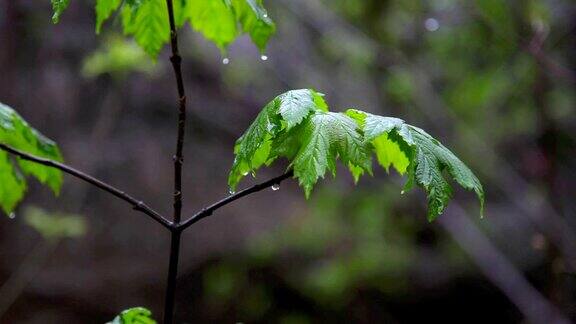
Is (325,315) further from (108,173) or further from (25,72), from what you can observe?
(25,72)

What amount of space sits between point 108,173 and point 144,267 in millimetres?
679

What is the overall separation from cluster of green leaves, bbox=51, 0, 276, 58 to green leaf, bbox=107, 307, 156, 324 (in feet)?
1.83

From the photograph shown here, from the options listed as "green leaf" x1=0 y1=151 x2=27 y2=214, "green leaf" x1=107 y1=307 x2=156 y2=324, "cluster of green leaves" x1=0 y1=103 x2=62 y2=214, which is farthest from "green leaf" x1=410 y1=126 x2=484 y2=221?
"green leaf" x1=0 y1=151 x2=27 y2=214

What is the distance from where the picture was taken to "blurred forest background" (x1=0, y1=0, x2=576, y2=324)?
390 centimetres

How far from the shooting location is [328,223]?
420 centimetres

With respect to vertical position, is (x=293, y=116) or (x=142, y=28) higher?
(x=142, y=28)

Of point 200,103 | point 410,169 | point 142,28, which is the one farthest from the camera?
point 200,103

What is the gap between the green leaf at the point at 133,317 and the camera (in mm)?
1114

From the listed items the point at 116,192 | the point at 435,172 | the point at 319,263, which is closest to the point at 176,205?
the point at 116,192

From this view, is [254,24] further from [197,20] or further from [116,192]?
[116,192]

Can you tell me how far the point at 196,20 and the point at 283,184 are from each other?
3.00 meters

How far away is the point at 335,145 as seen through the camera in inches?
37.5

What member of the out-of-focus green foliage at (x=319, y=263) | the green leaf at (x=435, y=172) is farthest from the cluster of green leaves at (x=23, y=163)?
the out-of-focus green foliage at (x=319, y=263)

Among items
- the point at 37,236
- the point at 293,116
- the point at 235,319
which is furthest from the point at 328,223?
the point at 293,116
